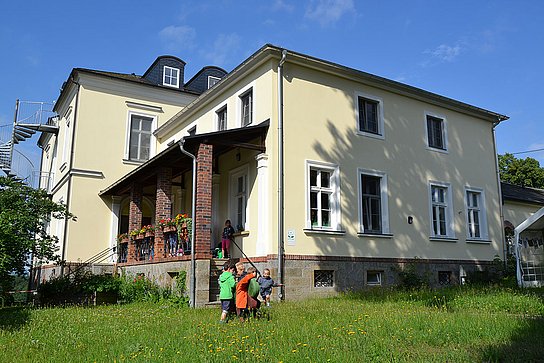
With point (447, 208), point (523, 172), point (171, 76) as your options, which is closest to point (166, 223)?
point (447, 208)

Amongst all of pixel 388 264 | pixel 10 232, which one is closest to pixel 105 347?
pixel 10 232

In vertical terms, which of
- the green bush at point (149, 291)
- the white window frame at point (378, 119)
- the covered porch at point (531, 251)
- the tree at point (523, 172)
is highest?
the tree at point (523, 172)

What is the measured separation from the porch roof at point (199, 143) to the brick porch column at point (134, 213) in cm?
79

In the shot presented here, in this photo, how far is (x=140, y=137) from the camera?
76.2 feet

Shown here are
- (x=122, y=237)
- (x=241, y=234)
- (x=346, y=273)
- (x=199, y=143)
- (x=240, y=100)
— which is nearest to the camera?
(x=199, y=143)

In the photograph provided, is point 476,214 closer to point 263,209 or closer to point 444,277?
point 444,277

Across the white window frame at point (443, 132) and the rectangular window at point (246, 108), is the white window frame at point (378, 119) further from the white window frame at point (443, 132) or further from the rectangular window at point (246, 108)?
the rectangular window at point (246, 108)

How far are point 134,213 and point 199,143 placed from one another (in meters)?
6.02

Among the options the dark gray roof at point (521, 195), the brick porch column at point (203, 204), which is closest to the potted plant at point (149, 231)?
the brick porch column at point (203, 204)

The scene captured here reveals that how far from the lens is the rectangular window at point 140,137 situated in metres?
23.0

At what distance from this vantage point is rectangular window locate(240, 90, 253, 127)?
15826 mm

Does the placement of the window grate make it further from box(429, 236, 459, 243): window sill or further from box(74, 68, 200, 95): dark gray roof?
box(74, 68, 200, 95): dark gray roof

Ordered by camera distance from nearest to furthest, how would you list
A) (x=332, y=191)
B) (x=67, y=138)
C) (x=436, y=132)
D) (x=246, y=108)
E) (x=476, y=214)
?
(x=332, y=191), (x=246, y=108), (x=436, y=132), (x=476, y=214), (x=67, y=138)

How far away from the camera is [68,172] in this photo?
21266 mm
